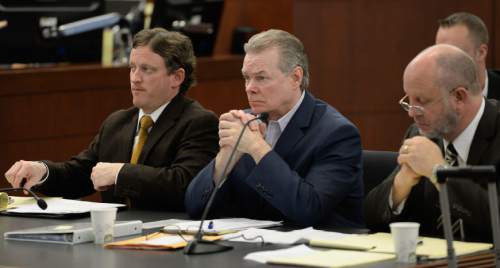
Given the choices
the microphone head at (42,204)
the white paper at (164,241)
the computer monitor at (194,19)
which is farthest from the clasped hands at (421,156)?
the computer monitor at (194,19)

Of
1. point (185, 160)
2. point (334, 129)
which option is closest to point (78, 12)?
point (185, 160)

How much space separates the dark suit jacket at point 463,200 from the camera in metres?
3.55

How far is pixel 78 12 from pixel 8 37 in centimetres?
53

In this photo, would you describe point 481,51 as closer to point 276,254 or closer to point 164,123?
point 164,123

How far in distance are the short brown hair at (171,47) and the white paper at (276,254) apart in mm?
1651

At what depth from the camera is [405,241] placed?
312 cm

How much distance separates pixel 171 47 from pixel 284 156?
3.09 ft

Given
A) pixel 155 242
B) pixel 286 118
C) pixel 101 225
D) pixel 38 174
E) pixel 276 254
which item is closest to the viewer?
pixel 276 254

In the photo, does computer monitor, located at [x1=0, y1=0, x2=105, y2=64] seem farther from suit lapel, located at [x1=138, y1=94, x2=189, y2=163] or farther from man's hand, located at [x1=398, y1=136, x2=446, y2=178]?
man's hand, located at [x1=398, y1=136, x2=446, y2=178]

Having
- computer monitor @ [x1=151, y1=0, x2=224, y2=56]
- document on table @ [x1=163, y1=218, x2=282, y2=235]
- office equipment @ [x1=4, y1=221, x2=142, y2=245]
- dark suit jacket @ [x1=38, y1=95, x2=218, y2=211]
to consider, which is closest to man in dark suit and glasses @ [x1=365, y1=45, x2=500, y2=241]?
document on table @ [x1=163, y1=218, x2=282, y2=235]

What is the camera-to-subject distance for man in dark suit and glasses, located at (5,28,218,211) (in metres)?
4.46

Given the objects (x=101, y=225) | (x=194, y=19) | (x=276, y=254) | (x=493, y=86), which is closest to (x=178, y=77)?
(x=101, y=225)

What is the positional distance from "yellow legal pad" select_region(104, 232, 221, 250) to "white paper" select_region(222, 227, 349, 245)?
0.27 ft

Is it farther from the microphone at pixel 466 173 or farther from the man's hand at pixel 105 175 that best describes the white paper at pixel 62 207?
the microphone at pixel 466 173
